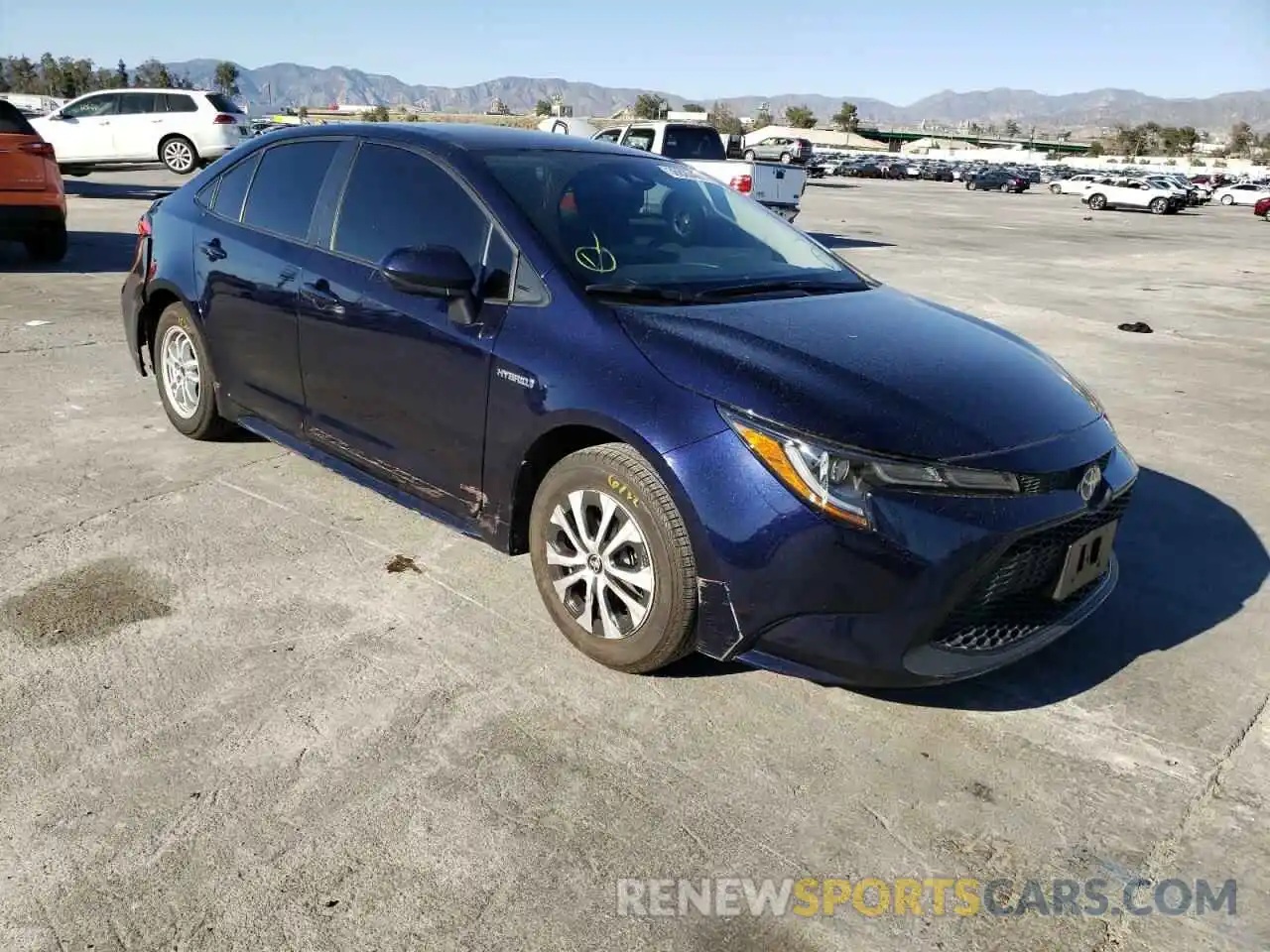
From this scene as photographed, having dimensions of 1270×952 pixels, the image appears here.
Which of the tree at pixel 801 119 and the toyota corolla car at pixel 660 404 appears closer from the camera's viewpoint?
the toyota corolla car at pixel 660 404

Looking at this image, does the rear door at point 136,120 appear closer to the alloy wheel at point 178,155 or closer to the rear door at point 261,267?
the alloy wheel at point 178,155

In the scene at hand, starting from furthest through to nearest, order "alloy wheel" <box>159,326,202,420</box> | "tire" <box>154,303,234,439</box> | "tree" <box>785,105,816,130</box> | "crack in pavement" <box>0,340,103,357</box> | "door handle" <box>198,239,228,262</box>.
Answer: "tree" <box>785,105,816,130</box> < "crack in pavement" <box>0,340,103,357</box> < "alloy wheel" <box>159,326,202,420</box> < "tire" <box>154,303,234,439</box> < "door handle" <box>198,239,228,262</box>

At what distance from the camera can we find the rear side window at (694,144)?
1666 cm

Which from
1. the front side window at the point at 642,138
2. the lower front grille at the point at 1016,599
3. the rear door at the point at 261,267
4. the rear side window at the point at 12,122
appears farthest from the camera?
the front side window at the point at 642,138

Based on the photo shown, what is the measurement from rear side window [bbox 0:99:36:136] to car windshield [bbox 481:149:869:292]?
8099 millimetres

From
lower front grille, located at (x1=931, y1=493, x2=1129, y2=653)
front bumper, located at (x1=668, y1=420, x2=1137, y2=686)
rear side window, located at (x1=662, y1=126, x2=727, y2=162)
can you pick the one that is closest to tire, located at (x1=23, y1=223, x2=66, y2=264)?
rear side window, located at (x1=662, y1=126, x2=727, y2=162)

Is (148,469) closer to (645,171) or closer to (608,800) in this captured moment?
(645,171)

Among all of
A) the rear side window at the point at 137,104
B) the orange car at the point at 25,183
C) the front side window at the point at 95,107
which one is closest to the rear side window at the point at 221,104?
the rear side window at the point at 137,104

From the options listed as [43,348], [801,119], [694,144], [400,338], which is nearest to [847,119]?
[801,119]

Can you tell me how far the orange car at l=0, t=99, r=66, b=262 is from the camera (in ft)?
31.0

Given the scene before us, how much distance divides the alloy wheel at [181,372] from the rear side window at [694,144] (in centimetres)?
1248

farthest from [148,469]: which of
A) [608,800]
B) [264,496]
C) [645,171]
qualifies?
[608,800]

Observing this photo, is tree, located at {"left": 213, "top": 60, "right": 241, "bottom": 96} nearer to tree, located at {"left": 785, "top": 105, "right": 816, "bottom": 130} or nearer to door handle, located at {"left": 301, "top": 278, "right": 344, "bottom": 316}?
tree, located at {"left": 785, "top": 105, "right": 816, "bottom": 130}

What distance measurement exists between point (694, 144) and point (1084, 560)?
15.3m
